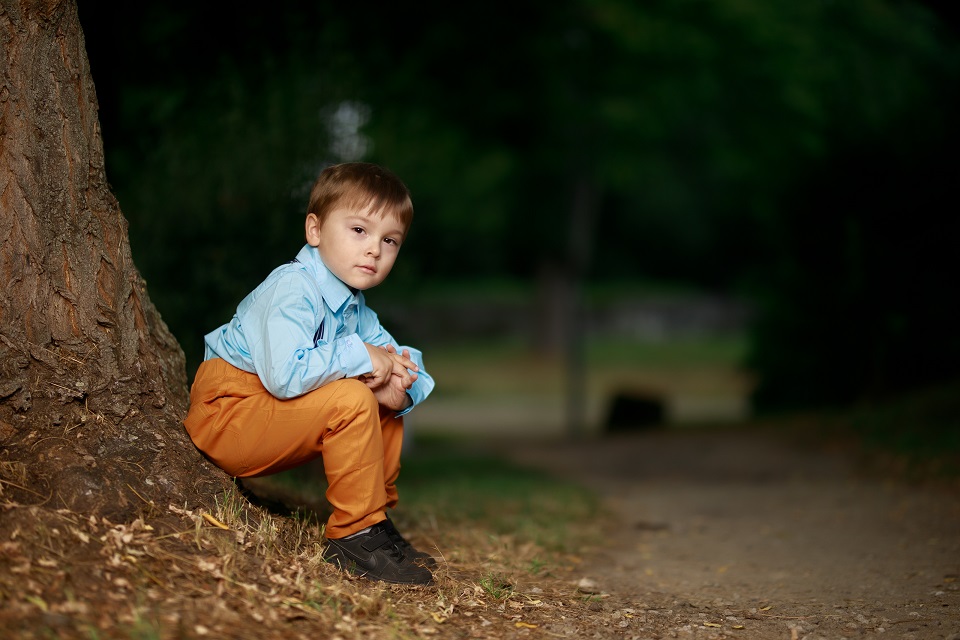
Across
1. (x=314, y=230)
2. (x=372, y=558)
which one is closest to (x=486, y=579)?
(x=372, y=558)

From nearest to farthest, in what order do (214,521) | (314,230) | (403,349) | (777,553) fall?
(214,521) → (314,230) → (403,349) → (777,553)

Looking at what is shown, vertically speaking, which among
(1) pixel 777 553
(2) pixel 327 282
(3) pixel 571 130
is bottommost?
(1) pixel 777 553

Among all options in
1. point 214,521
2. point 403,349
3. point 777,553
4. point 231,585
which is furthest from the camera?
point 777,553

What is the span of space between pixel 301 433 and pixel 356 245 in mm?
711

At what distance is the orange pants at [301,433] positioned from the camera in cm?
341

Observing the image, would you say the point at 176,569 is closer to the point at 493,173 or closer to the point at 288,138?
the point at 288,138

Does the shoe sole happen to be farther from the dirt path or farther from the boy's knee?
the dirt path

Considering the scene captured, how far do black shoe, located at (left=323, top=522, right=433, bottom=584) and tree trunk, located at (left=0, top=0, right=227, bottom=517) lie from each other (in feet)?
1.59

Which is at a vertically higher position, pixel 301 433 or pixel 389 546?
pixel 301 433

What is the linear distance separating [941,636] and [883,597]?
24.6 inches

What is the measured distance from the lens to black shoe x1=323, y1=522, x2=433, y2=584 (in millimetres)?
3480

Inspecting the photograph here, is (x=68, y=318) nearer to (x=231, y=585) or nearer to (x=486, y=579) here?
(x=231, y=585)

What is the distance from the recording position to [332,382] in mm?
3449

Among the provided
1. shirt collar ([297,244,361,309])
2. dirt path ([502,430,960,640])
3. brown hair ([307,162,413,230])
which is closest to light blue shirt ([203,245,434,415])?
shirt collar ([297,244,361,309])
